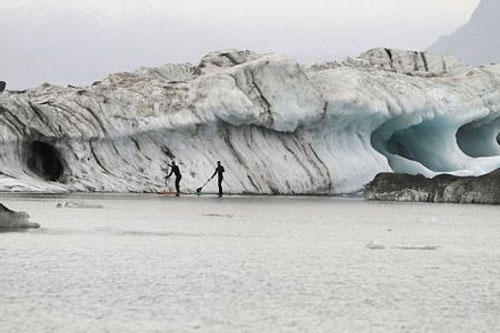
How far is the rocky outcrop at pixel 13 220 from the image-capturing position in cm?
1105

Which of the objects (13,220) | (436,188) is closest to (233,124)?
(436,188)

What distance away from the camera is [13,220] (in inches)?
438

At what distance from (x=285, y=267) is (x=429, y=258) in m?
1.59

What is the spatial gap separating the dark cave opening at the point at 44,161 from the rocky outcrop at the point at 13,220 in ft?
49.2

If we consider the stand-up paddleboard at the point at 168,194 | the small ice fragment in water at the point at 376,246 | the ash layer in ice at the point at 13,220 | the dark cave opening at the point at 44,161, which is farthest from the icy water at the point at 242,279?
the dark cave opening at the point at 44,161

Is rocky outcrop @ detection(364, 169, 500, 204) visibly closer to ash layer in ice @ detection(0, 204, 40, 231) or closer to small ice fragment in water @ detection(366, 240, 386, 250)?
small ice fragment in water @ detection(366, 240, 386, 250)

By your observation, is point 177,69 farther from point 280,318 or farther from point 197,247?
point 280,318

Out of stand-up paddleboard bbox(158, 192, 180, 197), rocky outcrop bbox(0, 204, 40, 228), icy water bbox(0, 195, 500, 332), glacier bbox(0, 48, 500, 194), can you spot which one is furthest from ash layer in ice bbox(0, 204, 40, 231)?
stand-up paddleboard bbox(158, 192, 180, 197)

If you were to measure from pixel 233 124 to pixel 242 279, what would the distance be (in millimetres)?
20373

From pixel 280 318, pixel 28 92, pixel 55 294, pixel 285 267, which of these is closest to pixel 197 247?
pixel 285 267

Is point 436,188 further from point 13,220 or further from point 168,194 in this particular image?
point 13,220

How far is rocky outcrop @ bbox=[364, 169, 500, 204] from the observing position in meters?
24.5

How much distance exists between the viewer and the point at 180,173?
2627 cm

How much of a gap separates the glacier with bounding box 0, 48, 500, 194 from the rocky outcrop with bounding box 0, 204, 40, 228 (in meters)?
13.0
